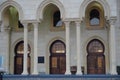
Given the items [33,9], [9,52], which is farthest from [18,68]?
[33,9]

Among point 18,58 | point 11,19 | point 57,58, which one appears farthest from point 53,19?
point 18,58

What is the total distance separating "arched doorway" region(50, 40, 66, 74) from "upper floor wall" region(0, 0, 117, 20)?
3.50 meters

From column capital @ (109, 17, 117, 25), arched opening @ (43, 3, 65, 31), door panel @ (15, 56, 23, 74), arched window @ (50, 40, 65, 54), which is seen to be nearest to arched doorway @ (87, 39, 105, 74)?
arched window @ (50, 40, 65, 54)

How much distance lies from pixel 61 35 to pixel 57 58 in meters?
2.00

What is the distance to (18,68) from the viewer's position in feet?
88.0

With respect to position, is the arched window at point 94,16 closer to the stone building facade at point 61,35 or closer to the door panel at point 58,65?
the stone building facade at point 61,35

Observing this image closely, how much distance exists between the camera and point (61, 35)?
26125 mm

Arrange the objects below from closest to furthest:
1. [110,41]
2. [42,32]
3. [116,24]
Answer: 1. [110,41]
2. [116,24]
3. [42,32]

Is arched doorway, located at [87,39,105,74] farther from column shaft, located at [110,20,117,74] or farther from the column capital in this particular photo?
the column capital

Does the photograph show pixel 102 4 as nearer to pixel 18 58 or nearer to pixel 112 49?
pixel 112 49

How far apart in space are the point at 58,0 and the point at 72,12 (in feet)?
4.95

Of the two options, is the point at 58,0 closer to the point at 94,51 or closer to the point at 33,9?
the point at 33,9

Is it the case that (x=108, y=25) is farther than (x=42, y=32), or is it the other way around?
(x=42, y=32)

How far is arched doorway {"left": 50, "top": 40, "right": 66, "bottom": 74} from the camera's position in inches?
1024
